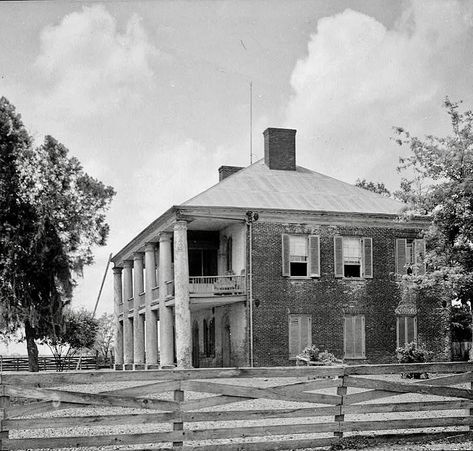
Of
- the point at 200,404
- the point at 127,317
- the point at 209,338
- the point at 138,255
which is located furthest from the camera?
the point at 127,317

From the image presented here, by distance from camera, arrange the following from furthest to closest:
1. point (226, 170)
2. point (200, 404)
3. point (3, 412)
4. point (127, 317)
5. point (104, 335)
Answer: point (104, 335) → point (127, 317) → point (226, 170) → point (200, 404) → point (3, 412)

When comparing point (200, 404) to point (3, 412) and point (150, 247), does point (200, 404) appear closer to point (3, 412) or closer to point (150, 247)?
point (3, 412)

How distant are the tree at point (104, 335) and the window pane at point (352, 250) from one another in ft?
103

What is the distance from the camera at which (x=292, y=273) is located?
30078 mm

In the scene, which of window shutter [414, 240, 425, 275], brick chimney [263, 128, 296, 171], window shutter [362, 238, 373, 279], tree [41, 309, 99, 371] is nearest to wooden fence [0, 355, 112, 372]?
tree [41, 309, 99, 371]

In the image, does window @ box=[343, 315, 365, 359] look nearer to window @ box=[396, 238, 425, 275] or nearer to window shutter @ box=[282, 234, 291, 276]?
window @ box=[396, 238, 425, 275]

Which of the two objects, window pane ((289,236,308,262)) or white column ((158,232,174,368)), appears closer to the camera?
window pane ((289,236,308,262))

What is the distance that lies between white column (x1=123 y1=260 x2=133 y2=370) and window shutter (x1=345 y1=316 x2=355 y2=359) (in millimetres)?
13482

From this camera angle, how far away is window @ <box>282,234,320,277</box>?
3005 cm

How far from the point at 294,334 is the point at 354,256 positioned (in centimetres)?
398

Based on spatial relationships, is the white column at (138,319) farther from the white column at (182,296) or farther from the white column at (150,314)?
the white column at (182,296)

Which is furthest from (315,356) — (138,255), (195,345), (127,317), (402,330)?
(127,317)

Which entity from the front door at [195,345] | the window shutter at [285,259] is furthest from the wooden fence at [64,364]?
A: the window shutter at [285,259]

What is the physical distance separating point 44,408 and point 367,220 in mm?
23015
